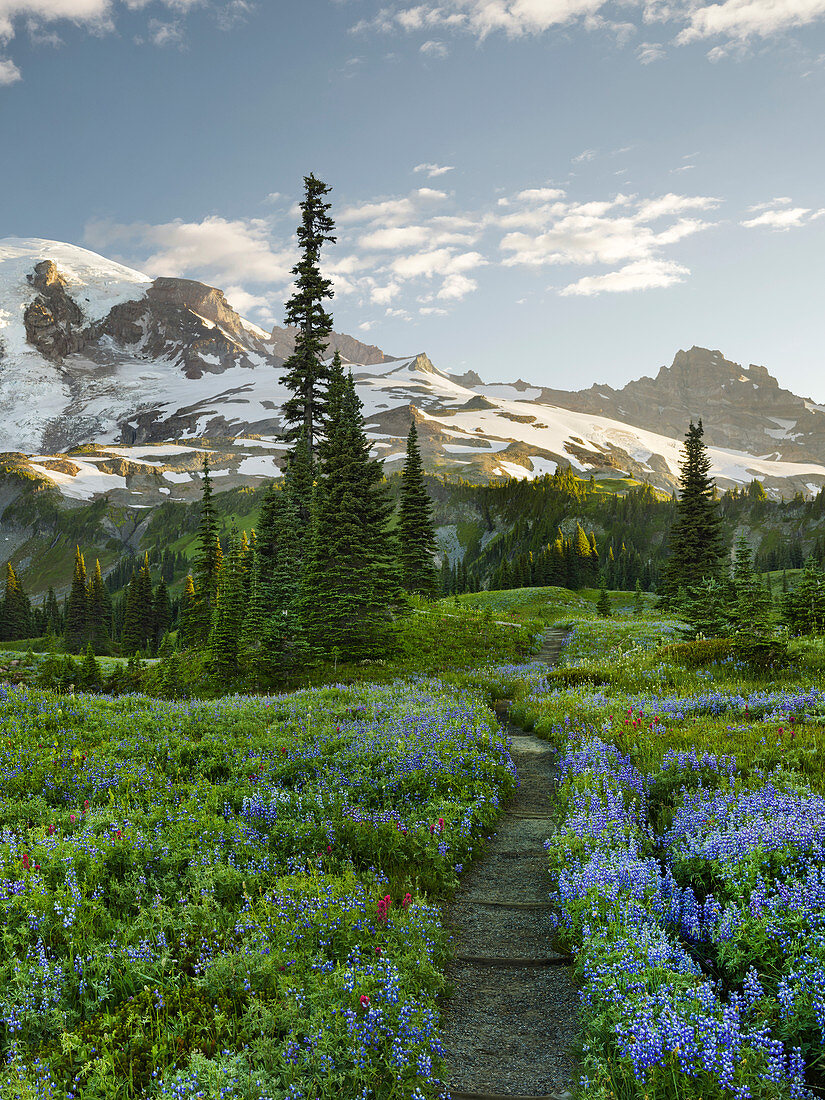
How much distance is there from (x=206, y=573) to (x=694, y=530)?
136 feet

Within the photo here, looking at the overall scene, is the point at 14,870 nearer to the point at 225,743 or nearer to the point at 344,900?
the point at 344,900

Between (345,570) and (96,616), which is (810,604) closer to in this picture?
(345,570)

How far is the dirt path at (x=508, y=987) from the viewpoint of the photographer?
4566 millimetres

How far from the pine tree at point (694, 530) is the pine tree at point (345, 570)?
30661mm

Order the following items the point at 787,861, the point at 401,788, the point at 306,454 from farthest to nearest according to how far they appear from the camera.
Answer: the point at 306,454 → the point at 401,788 → the point at 787,861

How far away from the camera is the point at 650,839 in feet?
23.2

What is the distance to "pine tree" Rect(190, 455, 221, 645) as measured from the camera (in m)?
48.2

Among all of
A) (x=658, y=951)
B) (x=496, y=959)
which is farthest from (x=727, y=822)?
(x=496, y=959)

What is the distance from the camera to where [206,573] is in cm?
5044

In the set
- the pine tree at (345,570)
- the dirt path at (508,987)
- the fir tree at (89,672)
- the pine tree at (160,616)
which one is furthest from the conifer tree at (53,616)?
the dirt path at (508,987)

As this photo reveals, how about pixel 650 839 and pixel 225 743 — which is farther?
pixel 225 743

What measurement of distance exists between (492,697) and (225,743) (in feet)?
37.8

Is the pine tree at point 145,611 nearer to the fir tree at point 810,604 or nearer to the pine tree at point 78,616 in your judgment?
the pine tree at point 78,616

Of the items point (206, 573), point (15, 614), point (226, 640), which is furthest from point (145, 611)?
point (226, 640)
